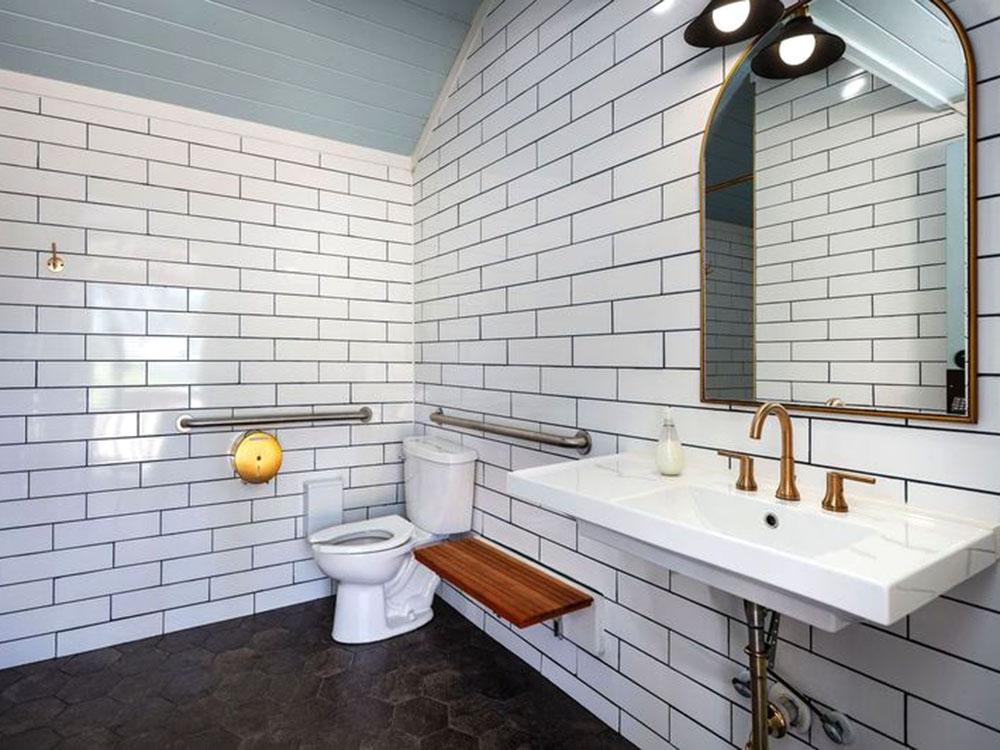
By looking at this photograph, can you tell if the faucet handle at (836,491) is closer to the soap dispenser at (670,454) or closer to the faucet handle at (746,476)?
the faucet handle at (746,476)

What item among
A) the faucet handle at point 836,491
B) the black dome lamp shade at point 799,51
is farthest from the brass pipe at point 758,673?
the black dome lamp shade at point 799,51

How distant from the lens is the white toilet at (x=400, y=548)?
7.80 ft

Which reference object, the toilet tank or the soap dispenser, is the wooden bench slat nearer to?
the toilet tank

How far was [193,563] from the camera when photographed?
259cm

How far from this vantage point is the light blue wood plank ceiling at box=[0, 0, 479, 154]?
86.4 inches

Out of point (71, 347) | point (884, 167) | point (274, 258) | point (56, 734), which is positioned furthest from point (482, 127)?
point (56, 734)

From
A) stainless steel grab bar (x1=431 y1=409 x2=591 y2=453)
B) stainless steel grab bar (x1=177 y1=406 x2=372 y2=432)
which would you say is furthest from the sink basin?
stainless steel grab bar (x1=177 y1=406 x2=372 y2=432)

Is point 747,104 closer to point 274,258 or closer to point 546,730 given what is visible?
point 546,730

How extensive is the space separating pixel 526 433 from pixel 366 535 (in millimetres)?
1045

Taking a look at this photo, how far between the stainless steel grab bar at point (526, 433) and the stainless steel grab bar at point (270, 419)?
0.44 metres

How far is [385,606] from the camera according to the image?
2.50 meters

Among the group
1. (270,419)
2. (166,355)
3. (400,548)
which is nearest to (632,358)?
(400,548)

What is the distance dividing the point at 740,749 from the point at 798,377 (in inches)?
39.1

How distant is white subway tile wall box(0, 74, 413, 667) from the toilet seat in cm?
30
